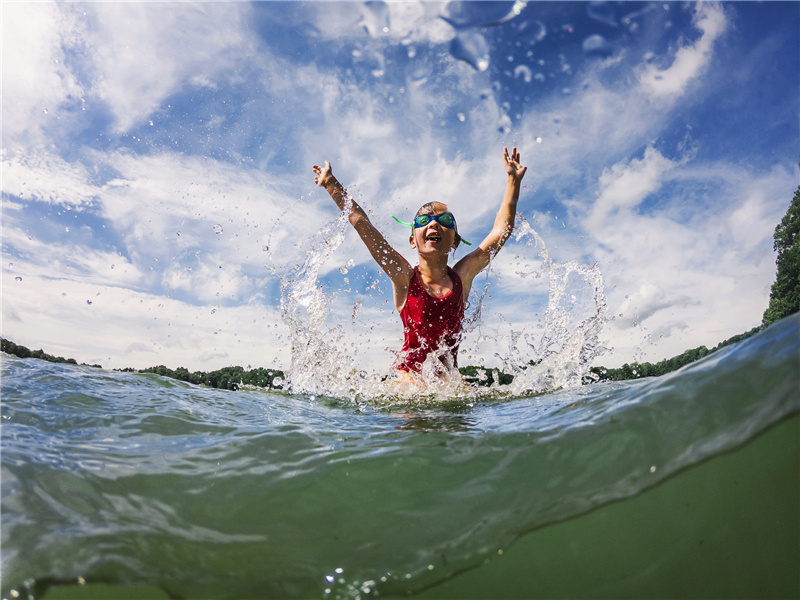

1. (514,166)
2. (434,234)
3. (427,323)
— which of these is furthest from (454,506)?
(514,166)

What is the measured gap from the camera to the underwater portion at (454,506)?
1752 mm

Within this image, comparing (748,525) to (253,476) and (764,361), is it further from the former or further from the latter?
(253,476)

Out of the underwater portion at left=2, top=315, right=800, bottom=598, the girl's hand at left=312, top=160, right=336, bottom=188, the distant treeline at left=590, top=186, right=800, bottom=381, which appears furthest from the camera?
the distant treeline at left=590, top=186, right=800, bottom=381

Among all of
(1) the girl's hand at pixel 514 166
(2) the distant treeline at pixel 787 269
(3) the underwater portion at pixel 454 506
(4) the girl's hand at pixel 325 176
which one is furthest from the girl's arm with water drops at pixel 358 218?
(2) the distant treeline at pixel 787 269

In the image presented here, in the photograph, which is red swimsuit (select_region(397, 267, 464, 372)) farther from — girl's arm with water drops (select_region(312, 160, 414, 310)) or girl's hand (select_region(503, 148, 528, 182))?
girl's hand (select_region(503, 148, 528, 182))

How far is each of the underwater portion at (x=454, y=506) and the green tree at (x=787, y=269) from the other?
26.7m

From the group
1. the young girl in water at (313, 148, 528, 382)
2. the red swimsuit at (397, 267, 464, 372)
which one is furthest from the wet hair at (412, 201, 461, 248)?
the red swimsuit at (397, 267, 464, 372)

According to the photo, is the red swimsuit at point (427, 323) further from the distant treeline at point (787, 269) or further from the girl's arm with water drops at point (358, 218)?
the distant treeline at point (787, 269)

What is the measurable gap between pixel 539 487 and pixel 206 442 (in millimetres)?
2178

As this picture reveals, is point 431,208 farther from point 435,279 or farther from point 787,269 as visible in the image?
point 787,269

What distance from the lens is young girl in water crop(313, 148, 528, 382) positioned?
545 centimetres

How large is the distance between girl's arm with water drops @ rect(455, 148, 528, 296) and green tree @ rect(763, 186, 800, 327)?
80.3 feet

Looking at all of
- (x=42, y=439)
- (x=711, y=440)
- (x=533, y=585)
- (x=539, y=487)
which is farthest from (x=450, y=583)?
(x=42, y=439)

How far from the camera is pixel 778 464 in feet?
6.68
